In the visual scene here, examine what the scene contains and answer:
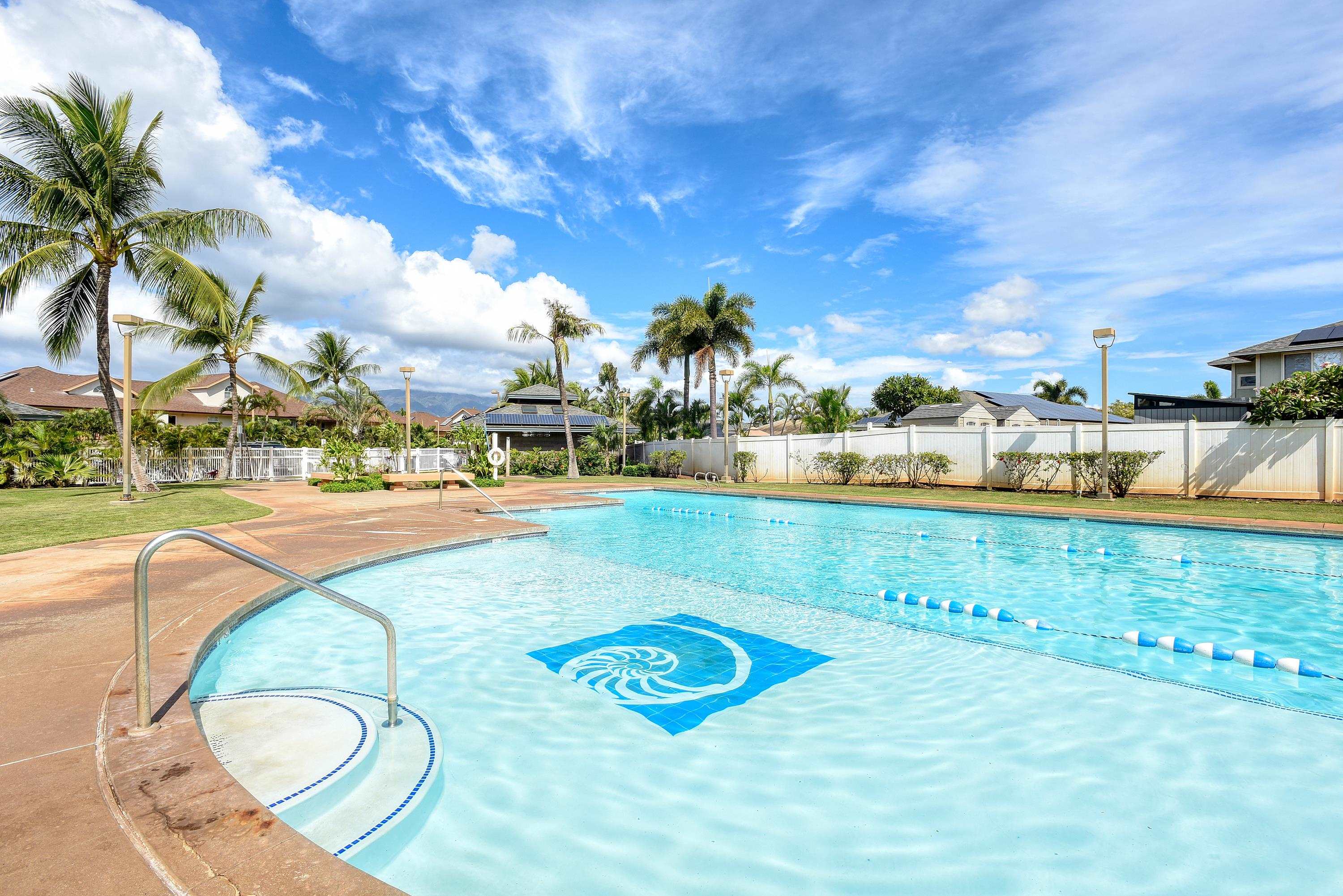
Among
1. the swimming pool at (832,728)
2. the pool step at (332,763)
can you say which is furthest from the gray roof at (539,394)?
the pool step at (332,763)

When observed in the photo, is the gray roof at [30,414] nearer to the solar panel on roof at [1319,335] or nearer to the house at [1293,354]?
the house at [1293,354]

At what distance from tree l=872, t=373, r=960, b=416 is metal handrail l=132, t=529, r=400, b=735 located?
5384 cm

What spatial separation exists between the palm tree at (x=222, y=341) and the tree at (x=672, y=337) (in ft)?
51.8

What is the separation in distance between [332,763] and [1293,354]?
1154 inches

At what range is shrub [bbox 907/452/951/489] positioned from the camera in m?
18.8

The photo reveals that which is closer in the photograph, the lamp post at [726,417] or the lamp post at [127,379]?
the lamp post at [127,379]

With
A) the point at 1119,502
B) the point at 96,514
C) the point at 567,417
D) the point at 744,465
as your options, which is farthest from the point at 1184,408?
the point at 96,514

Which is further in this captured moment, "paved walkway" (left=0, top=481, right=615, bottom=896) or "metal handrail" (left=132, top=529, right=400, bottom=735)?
"metal handrail" (left=132, top=529, right=400, bottom=735)

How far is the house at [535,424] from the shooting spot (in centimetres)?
3167

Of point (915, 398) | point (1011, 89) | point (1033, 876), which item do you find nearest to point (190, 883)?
point (1033, 876)

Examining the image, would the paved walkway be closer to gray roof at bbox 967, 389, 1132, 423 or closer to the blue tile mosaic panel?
the blue tile mosaic panel

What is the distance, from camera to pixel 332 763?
2.76 metres

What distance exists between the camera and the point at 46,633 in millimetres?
4180

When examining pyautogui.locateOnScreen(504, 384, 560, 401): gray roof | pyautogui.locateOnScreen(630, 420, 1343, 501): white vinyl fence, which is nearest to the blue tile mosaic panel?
pyautogui.locateOnScreen(630, 420, 1343, 501): white vinyl fence
